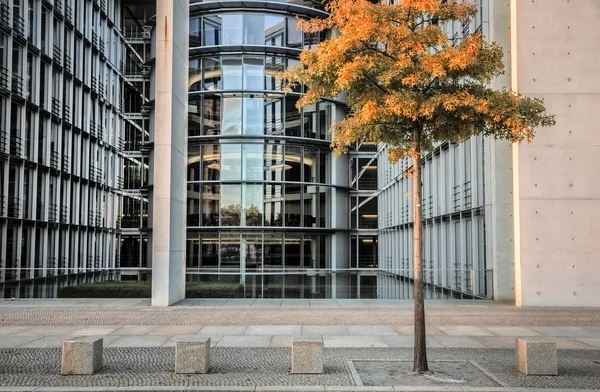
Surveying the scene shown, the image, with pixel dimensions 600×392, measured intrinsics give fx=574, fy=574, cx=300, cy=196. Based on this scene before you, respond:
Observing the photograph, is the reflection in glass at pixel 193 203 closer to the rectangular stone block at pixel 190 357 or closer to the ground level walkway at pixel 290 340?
the ground level walkway at pixel 290 340

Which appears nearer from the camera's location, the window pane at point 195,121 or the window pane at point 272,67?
the window pane at point 195,121

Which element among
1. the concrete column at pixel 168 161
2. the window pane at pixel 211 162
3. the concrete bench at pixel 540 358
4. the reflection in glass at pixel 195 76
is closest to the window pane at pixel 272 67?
the reflection in glass at pixel 195 76

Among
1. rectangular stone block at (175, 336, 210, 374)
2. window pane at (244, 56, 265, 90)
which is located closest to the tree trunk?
rectangular stone block at (175, 336, 210, 374)

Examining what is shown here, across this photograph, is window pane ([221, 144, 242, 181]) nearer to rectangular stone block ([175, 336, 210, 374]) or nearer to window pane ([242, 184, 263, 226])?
window pane ([242, 184, 263, 226])

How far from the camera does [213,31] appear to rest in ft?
128

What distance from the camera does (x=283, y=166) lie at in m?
38.6

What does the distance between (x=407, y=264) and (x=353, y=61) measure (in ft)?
81.6

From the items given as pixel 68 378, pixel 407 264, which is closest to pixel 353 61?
pixel 68 378

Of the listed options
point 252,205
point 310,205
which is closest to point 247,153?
point 252,205

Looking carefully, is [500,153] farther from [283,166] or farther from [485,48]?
[283,166]

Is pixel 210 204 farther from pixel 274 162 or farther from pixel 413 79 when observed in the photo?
pixel 413 79

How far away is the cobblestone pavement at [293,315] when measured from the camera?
48.8 feet

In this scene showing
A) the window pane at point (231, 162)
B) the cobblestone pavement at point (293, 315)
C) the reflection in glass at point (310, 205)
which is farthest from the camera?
the reflection in glass at point (310, 205)

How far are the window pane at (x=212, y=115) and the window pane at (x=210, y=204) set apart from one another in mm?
3732
